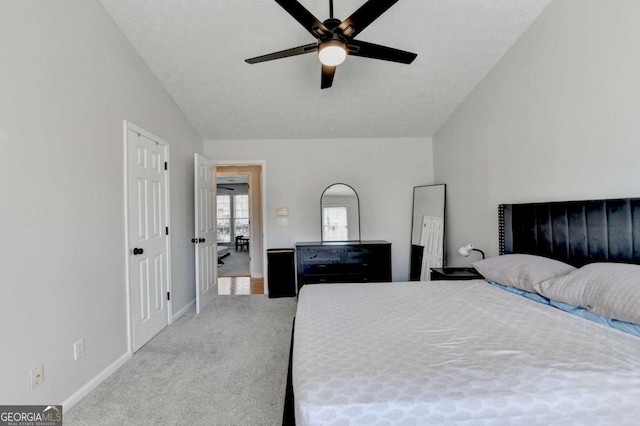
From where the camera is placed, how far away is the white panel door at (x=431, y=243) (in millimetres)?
4012

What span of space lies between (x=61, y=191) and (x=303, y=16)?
1.90 m

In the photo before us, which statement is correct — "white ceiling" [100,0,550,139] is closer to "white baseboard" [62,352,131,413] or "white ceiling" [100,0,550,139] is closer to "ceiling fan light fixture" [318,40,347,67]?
"ceiling fan light fixture" [318,40,347,67]

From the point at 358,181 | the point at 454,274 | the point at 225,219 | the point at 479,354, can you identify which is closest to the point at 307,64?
the point at 358,181

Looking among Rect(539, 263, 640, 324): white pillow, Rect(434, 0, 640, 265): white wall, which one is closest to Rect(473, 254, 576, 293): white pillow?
Rect(539, 263, 640, 324): white pillow

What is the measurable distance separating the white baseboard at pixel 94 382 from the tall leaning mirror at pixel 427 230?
3.57 metres

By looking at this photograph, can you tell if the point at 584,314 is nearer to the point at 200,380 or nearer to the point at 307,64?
the point at 200,380

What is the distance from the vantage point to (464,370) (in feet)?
3.59

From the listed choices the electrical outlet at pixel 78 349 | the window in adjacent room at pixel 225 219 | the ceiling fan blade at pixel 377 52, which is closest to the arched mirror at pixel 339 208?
the ceiling fan blade at pixel 377 52

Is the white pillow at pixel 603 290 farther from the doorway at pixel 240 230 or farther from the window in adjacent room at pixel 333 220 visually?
the doorway at pixel 240 230

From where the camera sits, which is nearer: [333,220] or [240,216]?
[333,220]

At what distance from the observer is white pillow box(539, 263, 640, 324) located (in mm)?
1403

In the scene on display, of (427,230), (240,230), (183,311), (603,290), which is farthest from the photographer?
(240,230)

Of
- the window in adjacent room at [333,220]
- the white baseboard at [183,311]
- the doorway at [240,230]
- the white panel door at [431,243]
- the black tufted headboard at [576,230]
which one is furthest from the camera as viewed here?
the doorway at [240,230]

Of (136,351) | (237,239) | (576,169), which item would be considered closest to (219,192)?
(237,239)
